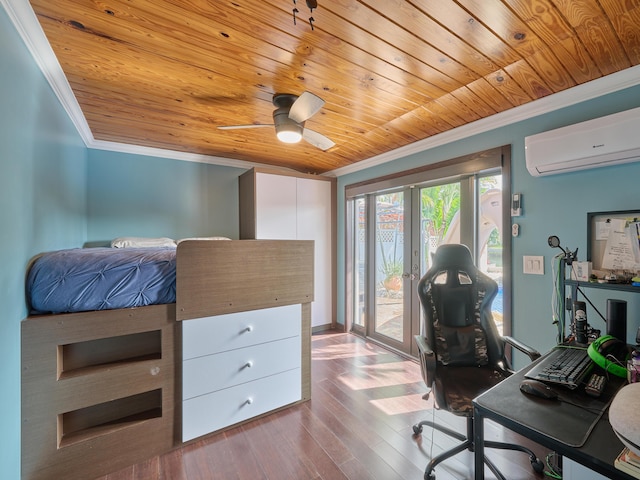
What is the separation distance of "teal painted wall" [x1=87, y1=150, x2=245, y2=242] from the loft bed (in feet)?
5.51

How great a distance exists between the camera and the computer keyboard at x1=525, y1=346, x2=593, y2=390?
3.91 feet

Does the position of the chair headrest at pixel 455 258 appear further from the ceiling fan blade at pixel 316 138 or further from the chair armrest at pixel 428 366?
the ceiling fan blade at pixel 316 138

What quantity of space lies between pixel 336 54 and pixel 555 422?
1991 mm

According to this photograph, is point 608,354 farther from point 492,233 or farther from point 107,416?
point 107,416

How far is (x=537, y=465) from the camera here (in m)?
1.62

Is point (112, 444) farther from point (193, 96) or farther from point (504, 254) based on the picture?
point (504, 254)

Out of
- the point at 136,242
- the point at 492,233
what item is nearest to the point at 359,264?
the point at 492,233

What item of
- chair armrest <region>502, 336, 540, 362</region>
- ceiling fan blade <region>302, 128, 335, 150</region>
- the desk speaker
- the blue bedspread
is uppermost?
ceiling fan blade <region>302, 128, 335, 150</region>

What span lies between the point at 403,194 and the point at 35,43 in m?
3.27

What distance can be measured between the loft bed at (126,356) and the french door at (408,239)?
70.2 inches

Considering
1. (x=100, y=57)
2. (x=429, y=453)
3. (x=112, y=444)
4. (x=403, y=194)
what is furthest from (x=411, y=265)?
(x=100, y=57)

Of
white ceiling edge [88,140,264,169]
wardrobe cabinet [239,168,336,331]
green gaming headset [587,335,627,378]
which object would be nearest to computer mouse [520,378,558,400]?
green gaming headset [587,335,627,378]

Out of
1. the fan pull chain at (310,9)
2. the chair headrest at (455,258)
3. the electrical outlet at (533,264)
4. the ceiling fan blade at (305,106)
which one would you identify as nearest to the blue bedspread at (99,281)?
the ceiling fan blade at (305,106)

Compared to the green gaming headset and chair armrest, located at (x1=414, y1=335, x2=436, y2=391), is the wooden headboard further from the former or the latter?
the green gaming headset
